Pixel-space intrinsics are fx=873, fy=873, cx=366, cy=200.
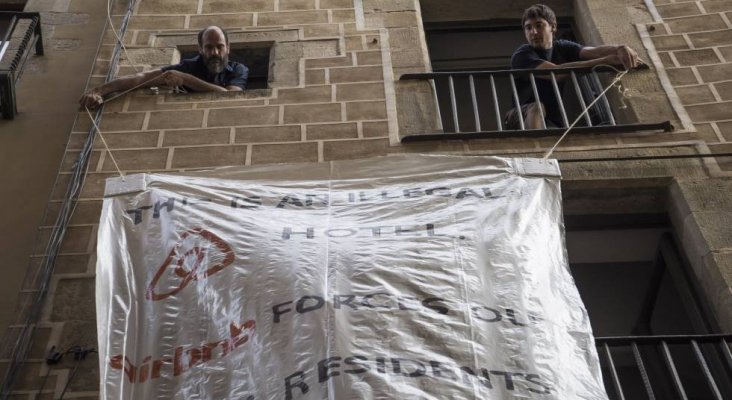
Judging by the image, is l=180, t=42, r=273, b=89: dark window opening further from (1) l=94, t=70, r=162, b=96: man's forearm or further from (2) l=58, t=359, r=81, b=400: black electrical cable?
(2) l=58, t=359, r=81, b=400: black electrical cable

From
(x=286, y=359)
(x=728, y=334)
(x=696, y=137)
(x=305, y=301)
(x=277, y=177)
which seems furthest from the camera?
(x=696, y=137)

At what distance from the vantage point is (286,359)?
125 inches

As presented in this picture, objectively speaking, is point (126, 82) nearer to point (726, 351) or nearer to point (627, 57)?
point (627, 57)

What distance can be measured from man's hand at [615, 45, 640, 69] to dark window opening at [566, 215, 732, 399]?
1110mm

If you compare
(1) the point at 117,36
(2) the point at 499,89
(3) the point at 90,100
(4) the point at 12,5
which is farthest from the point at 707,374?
(4) the point at 12,5

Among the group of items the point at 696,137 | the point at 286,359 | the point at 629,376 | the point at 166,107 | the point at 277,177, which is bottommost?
the point at 286,359

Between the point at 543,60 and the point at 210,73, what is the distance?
2237 mm

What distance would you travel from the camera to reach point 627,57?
5746 millimetres

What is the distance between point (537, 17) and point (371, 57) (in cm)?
118

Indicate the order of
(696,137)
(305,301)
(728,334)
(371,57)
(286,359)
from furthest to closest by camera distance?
(371,57) → (696,137) → (728,334) → (305,301) → (286,359)

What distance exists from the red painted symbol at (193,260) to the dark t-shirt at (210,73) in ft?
7.11

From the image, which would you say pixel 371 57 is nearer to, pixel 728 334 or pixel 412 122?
pixel 412 122

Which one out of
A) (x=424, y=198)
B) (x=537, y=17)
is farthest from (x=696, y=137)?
(x=424, y=198)

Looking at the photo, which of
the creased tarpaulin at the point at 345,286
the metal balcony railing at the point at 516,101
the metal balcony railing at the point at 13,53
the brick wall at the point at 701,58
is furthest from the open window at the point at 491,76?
the metal balcony railing at the point at 13,53
